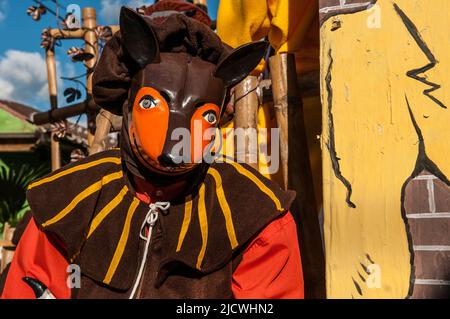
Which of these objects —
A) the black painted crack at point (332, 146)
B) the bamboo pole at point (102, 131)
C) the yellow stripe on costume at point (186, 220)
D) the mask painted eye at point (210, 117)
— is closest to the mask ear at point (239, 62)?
the mask painted eye at point (210, 117)

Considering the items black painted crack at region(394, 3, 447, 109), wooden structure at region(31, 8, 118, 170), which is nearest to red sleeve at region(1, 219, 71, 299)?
black painted crack at region(394, 3, 447, 109)

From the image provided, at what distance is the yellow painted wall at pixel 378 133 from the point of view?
1279mm

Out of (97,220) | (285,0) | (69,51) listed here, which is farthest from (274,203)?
(69,51)

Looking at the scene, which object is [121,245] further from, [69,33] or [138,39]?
[69,33]

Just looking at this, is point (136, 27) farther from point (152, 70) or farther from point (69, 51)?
point (69, 51)

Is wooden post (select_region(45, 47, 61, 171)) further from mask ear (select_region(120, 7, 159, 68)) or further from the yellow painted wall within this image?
the yellow painted wall

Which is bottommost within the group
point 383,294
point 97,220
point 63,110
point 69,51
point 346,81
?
point 383,294

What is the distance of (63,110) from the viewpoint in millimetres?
4070

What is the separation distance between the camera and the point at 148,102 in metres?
1.38

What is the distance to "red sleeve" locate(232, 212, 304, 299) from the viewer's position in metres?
1.38

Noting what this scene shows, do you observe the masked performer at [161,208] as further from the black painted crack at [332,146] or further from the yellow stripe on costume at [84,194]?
the black painted crack at [332,146]

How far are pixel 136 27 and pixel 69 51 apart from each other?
2611mm

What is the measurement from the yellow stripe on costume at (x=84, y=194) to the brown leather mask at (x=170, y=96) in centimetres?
12

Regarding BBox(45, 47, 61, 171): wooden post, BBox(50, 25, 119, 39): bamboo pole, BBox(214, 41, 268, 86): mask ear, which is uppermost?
BBox(50, 25, 119, 39): bamboo pole
